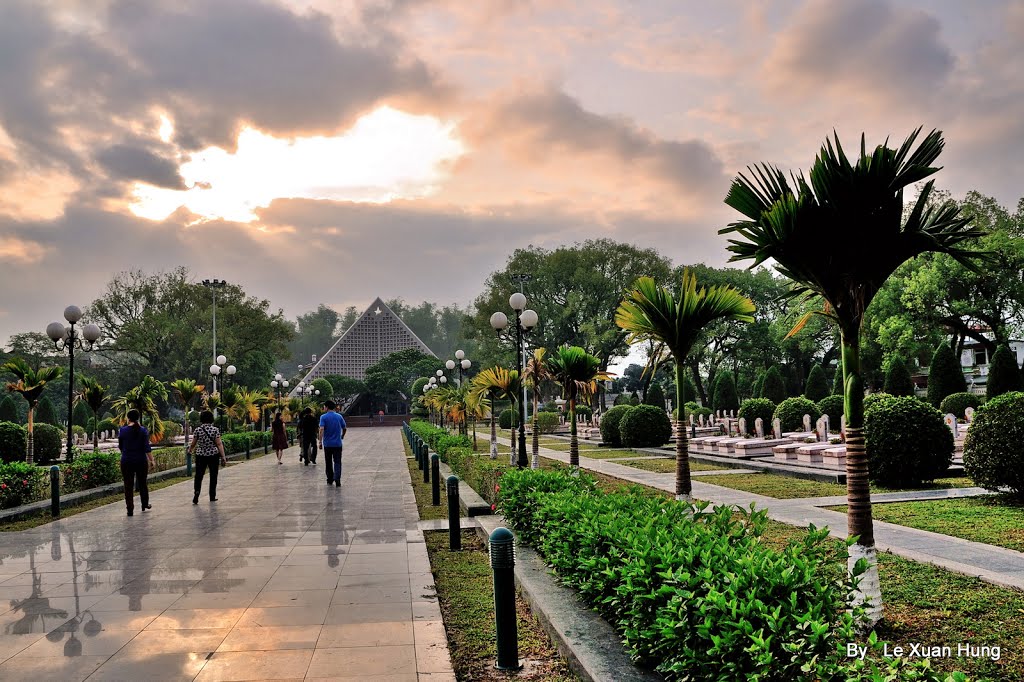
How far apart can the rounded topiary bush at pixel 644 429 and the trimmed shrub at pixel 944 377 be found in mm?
9799

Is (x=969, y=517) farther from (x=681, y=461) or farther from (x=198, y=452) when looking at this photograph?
(x=198, y=452)

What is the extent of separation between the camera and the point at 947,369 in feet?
87.2

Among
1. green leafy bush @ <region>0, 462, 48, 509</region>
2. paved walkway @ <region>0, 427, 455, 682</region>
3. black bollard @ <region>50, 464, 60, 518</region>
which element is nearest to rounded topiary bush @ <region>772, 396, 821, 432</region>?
paved walkway @ <region>0, 427, 455, 682</region>

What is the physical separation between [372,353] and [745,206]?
7794 centimetres

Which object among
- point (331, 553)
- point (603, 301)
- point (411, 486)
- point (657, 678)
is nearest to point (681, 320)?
point (331, 553)

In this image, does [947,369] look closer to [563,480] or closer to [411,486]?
[411,486]

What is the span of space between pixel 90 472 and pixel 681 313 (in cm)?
1186

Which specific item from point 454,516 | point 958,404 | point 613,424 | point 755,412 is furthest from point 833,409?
point 454,516

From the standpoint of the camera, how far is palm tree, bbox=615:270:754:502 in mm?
9180

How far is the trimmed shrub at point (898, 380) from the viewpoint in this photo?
2872 centimetres

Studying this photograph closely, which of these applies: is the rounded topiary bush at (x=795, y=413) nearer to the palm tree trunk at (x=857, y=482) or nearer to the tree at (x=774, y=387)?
the tree at (x=774, y=387)

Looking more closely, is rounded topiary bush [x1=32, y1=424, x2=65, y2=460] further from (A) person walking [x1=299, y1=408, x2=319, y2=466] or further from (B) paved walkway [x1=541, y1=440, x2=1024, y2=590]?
(B) paved walkway [x1=541, y1=440, x2=1024, y2=590]

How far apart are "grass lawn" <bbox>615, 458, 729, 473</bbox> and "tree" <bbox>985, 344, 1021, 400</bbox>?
42.1 ft

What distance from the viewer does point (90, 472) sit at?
47.2ft
